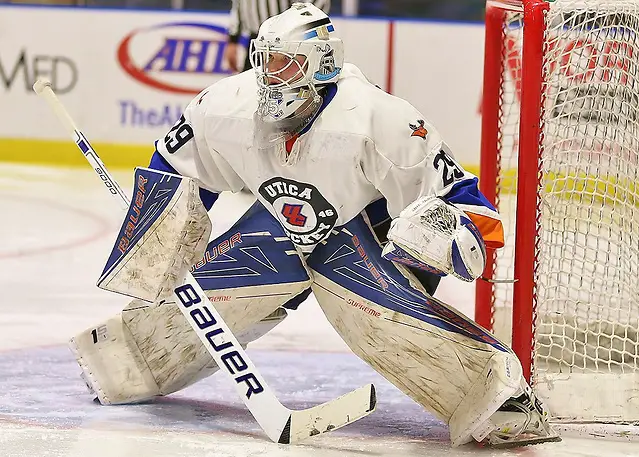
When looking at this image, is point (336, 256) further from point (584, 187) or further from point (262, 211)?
point (584, 187)

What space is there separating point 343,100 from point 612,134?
2.52 feet

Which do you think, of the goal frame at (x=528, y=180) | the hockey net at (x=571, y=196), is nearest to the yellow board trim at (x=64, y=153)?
the hockey net at (x=571, y=196)

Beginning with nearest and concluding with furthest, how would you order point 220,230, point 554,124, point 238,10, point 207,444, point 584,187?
point 207,444
point 554,124
point 584,187
point 220,230
point 238,10

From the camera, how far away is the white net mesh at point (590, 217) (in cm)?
262

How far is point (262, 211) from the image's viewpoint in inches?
102

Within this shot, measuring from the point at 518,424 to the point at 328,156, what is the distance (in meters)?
0.63

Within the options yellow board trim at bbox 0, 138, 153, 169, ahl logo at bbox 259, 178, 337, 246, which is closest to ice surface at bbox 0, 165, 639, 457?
ahl logo at bbox 259, 178, 337, 246

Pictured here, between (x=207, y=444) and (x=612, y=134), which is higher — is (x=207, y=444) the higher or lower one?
the lower one

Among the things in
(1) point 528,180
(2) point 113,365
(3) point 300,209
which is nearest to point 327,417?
(3) point 300,209

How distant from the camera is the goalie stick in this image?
2342mm

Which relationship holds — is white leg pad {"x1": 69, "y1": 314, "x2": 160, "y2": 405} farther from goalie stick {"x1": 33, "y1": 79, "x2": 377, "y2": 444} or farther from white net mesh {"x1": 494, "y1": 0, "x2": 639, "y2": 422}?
white net mesh {"x1": 494, "y1": 0, "x2": 639, "y2": 422}

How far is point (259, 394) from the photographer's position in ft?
7.79

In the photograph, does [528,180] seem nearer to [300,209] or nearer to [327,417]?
[300,209]

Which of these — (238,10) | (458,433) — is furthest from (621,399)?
(238,10)
